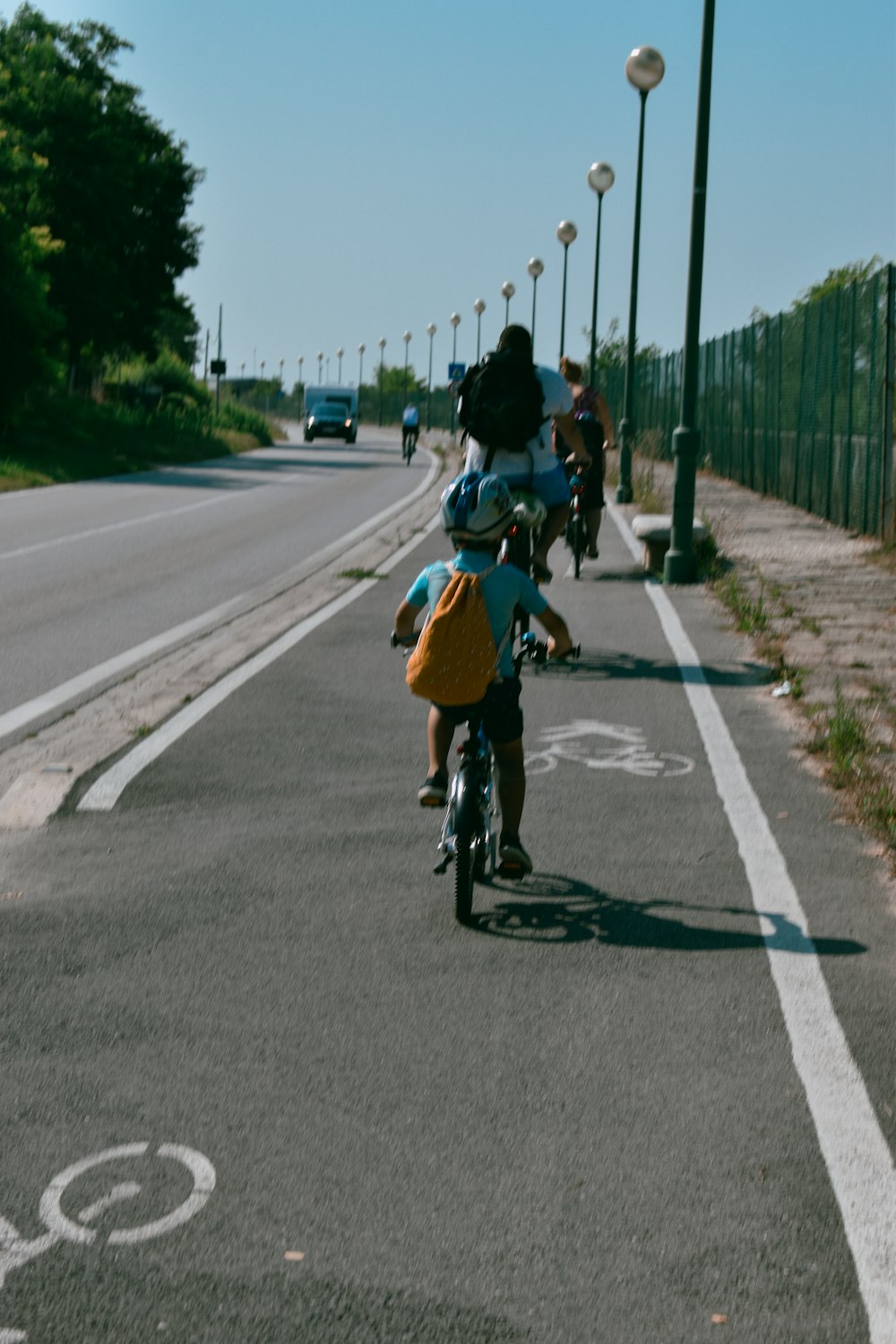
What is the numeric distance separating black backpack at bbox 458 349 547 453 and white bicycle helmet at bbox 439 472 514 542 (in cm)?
362

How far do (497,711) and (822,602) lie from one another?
358 inches

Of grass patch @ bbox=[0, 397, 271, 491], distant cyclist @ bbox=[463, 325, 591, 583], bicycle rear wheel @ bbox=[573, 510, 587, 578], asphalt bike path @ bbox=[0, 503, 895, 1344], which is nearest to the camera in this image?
asphalt bike path @ bbox=[0, 503, 895, 1344]

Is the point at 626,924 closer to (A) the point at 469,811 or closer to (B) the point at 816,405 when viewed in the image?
(A) the point at 469,811

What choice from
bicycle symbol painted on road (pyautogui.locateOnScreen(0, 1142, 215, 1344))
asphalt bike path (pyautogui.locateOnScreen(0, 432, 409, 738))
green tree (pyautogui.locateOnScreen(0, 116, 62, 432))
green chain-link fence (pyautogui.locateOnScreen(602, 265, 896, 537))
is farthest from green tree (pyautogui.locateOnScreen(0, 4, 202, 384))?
bicycle symbol painted on road (pyautogui.locateOnScreen(0, 1142, 215, 1344))

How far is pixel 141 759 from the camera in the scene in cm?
820

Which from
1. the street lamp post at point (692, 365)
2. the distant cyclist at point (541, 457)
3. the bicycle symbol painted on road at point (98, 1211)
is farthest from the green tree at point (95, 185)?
the bicycle symbol painted on road at point (98, 1211)

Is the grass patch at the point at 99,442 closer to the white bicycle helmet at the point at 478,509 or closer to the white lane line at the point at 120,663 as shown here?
the white lane line at the point at 120,663

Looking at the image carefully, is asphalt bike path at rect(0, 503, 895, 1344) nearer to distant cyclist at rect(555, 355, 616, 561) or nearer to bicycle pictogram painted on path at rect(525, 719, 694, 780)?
bicycle pictogram painted on path at rect(525, 719, 694, 780)

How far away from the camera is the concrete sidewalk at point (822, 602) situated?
9.63m

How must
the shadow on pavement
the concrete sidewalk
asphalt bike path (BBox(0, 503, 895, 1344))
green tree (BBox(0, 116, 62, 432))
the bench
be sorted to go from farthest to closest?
1. green tree (BBox(0, 116, 62, 432))
2. the bench
3. the shadow on pavement
4. the concrete sidewalk
5. asphalt bike path (BBox(0, 503, 895, 1344))

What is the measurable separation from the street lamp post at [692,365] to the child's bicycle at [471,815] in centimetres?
966

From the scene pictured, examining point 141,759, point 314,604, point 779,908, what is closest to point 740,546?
point 314,604

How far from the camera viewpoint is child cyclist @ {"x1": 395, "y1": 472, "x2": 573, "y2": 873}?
5.75m

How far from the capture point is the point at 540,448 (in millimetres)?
10367
